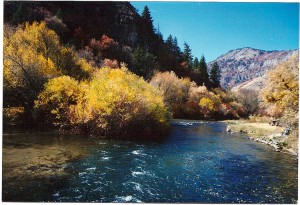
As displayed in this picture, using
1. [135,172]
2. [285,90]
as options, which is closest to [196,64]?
[285,90]

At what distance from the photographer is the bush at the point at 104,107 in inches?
707

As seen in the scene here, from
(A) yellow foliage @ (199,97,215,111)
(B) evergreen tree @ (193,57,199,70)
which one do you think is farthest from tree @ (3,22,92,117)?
(B) evergreen tree @ (193,57,199,70)

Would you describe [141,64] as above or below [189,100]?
above

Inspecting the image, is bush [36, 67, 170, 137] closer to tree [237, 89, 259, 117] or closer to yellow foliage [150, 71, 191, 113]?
yellow foliage [150, 71, 191, 113]

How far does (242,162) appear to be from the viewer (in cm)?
1433

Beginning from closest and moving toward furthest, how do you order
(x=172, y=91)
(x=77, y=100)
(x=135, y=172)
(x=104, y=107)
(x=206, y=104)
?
1. (x=135, y=172)
2. (x=104, y=107)
3. (x=77, y=100)
4. (x=172, y=91)
5. (x=206, y=104)

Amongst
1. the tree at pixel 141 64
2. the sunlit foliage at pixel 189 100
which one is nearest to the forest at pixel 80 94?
the sunlit foliage at pixel 189 100

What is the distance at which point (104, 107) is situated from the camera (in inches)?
699

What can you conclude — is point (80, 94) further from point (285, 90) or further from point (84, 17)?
point (84, 17)

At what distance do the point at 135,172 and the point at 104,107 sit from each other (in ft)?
23.6

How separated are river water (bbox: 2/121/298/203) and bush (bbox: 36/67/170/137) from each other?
1626 mm

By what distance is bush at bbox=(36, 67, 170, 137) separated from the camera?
1797cm

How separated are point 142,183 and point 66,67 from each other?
1941 cm

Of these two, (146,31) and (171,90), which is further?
(146,31)
